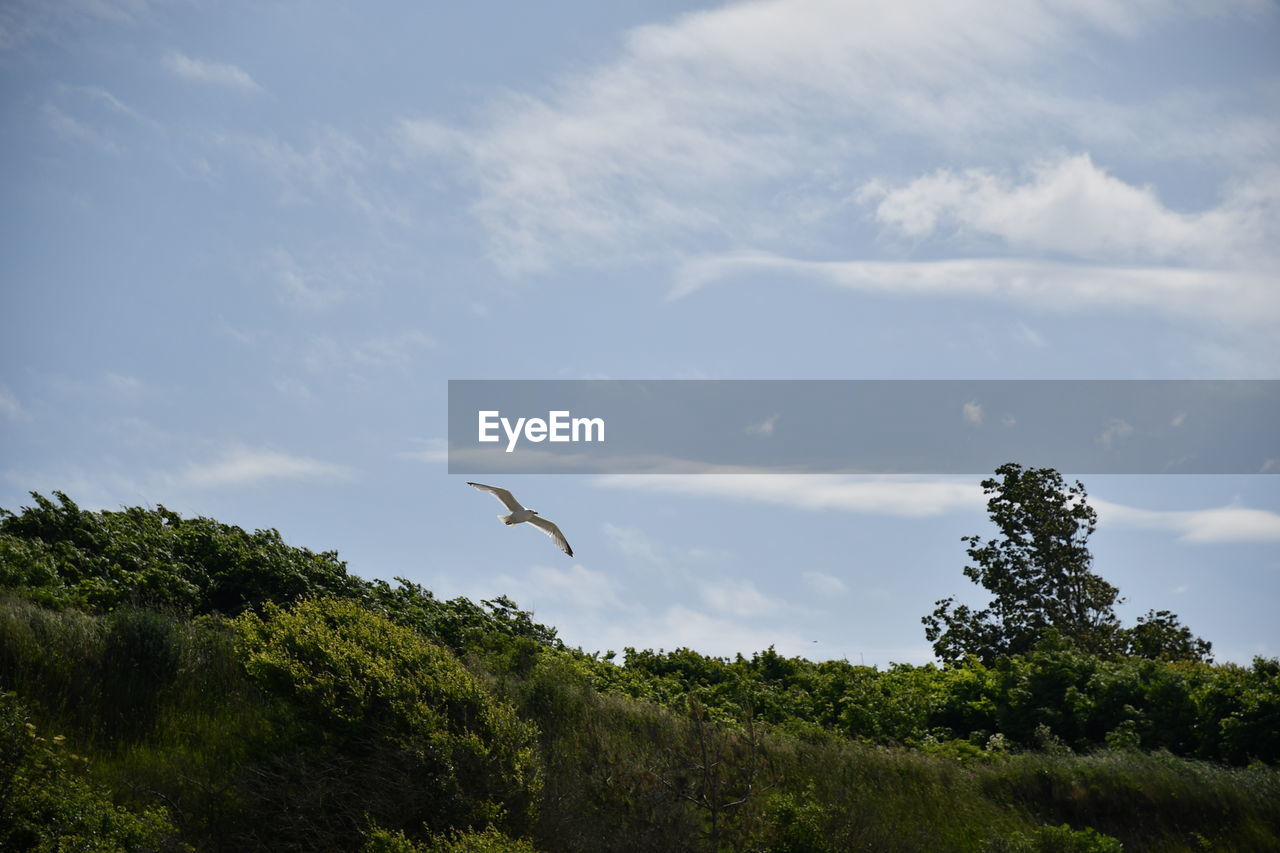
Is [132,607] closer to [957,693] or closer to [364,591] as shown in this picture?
[364,591]

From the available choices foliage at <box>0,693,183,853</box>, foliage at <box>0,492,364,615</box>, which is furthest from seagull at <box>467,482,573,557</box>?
foliage at <box>0,693,183,853</box>

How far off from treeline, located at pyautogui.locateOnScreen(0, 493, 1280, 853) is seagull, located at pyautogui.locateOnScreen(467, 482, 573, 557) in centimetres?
203

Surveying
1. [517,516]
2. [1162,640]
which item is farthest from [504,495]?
[1162,640]

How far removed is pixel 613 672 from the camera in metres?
20.6

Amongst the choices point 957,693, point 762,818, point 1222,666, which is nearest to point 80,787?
point 762,818

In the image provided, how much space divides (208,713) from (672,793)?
261 inches

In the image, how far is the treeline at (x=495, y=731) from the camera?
11266mm

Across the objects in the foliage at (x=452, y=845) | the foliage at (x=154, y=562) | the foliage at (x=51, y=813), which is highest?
the foliage at (x=154, y=562)

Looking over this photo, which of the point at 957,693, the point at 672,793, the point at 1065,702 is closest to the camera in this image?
the point at 672,793

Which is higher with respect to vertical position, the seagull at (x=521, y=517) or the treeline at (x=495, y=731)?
the seagull at (x=521, y=517)

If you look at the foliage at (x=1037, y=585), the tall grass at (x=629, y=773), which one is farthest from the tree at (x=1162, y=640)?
the tall grass at (x=629, y=773)

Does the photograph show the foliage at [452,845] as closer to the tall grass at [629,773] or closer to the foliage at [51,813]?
the tall grass at [629,773]

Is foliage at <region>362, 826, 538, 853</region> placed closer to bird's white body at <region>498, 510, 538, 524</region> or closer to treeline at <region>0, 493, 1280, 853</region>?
treeline at <region>0, 493, 1280, 853</region>

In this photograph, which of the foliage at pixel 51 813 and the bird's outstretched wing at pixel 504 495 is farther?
the bird's outstretched wing at pixel 504 495
